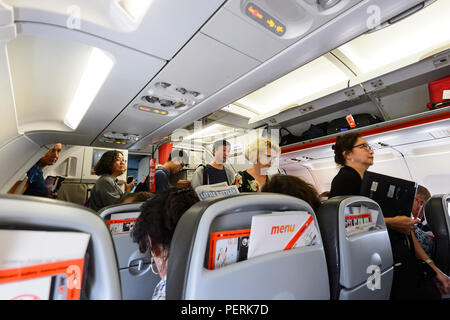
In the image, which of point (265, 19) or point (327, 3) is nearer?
point (327, 3)

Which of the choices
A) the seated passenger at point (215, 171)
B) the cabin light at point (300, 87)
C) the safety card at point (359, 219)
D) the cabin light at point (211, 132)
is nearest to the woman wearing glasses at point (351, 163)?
the safety card at point (359, 219)

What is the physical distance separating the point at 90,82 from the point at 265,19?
6.35 ft

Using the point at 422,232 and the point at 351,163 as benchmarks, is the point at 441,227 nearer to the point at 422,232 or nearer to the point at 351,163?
the point at 422,232

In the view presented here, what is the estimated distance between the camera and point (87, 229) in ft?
1.47

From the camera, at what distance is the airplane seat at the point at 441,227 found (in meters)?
2.17

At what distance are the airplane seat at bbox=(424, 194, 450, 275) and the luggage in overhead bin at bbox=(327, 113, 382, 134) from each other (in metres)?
1.46

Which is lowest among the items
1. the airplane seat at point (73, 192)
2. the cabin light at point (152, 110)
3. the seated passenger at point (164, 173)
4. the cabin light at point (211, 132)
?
the airplane seat at point (73, 192)

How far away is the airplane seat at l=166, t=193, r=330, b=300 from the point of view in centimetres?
61

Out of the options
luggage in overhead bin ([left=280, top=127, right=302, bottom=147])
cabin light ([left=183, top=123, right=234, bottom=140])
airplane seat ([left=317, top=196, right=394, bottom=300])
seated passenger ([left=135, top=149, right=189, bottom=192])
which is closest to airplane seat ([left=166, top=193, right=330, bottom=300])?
airplane seat ([left=317, top=196, right=394, bottom=300])

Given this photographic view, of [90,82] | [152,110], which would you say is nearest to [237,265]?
[152,110]

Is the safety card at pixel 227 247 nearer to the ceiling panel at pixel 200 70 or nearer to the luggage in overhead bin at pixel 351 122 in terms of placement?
the ceiling panel at pixel 200 70

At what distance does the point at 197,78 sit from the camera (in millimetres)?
2012

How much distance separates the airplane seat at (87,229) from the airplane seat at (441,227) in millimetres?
2931
